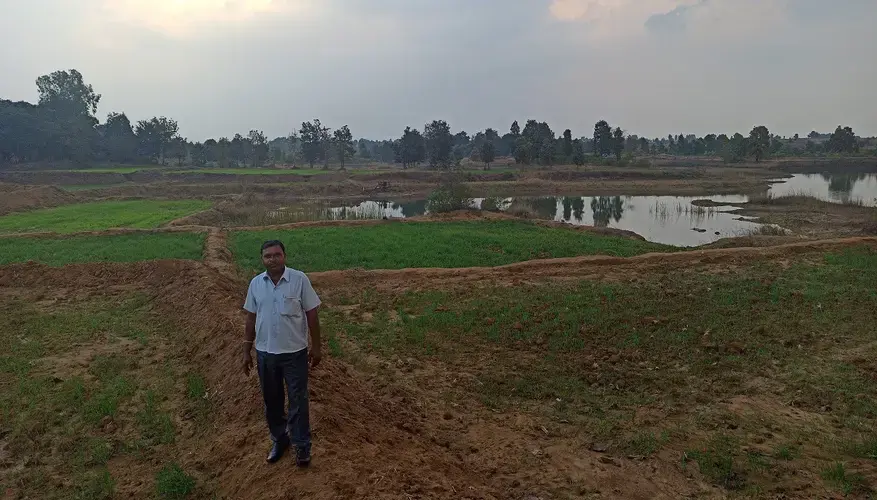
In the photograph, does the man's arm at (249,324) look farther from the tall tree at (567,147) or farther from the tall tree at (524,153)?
the tall tree at (567,147)

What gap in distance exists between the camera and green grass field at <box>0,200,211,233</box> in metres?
22.9

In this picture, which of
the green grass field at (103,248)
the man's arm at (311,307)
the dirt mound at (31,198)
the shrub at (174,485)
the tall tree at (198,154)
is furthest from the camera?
the tall tree at (198,154)

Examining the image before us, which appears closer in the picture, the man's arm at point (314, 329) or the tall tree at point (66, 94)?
the man's arm at point (314, 329)

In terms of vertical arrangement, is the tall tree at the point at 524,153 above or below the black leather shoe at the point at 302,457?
above

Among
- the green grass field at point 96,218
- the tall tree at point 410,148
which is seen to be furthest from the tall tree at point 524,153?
the green grass field at point 96,218

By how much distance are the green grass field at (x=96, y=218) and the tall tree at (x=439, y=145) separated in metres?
45.3

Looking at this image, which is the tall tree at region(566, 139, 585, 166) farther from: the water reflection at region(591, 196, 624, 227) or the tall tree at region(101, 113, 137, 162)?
the tall tree at region(101, 113, 137, 162)

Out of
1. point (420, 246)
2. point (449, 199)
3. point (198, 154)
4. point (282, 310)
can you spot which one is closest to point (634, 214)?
point (449, 199)

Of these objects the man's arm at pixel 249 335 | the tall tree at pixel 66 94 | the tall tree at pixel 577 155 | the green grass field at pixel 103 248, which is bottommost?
the green grass field at pixel 103 248

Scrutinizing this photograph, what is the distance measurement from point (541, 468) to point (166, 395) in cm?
480

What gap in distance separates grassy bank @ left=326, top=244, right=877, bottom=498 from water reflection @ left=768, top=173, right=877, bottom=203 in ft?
123

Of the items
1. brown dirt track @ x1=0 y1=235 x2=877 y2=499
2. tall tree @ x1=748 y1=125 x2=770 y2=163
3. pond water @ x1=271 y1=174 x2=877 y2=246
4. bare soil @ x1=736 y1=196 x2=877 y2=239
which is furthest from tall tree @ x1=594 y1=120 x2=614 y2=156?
brown dirt track @ x1=0 y1=235 x2=877 y2=499

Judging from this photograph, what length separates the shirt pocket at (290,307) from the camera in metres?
4.28

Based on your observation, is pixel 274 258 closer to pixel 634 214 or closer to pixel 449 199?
pixel 449 199
